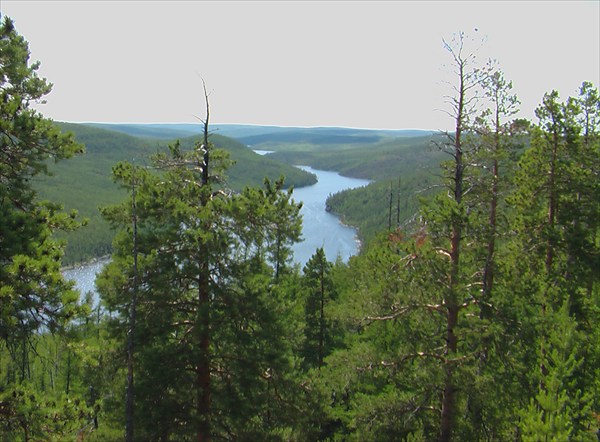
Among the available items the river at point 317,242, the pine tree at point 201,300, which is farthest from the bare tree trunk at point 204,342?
the river at point 317,242

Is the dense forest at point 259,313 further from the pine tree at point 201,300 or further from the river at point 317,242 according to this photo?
the river at point 317,242

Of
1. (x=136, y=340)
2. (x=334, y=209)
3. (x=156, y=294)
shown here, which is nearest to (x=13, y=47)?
(x=156, y=294)

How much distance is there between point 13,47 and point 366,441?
436 inches

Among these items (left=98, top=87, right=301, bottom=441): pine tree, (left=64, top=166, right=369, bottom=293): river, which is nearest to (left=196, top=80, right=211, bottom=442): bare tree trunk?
(left=98, top=87, right=301, bottom=441): pine tree

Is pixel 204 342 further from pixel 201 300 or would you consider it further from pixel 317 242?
pixel 317 242

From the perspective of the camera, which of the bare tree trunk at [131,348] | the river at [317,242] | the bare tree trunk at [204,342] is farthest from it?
the river at [317,242]

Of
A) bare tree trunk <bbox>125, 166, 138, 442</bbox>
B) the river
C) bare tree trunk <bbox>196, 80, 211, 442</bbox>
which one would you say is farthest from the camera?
the river

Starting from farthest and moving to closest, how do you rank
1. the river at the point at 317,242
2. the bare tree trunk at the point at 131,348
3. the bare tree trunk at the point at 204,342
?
the river at the point at 317,242
the bare tree trunk at the point at 204,342
the bare tree trunk at the point at 131,348

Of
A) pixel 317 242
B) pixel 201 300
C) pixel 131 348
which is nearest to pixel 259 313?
pixel 201 300

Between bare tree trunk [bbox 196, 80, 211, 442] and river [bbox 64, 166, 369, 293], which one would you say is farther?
Answer: river [bbox 64, 166, 369, 293]

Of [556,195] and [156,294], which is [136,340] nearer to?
[156,294]

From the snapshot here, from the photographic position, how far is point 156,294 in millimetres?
10219

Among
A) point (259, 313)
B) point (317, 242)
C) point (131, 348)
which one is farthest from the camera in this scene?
point (317, 242)

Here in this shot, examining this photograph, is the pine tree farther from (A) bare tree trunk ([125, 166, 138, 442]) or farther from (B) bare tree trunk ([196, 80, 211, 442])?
(A) bare tree trunk ([125, 166, 138, 442])
